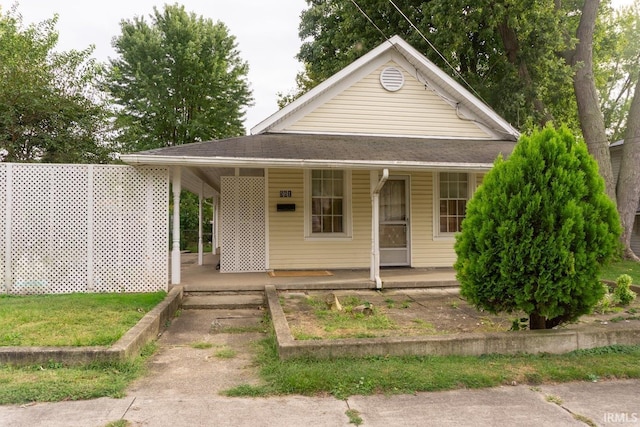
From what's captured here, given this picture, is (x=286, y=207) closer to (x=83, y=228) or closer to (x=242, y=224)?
(x=242, y=224)

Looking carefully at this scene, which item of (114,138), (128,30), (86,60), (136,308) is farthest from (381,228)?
(128,30)

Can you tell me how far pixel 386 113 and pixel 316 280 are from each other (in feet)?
15.4

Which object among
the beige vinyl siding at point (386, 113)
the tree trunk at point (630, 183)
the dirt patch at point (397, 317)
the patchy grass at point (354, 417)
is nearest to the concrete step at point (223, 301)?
the dirt patch at point (397, 317)

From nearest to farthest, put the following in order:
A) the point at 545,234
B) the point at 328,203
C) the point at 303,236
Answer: the point at 545,234 < the point at 303,236 < the point at 328,203

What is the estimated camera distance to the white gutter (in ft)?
23.2

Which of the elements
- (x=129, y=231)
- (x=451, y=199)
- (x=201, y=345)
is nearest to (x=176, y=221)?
(x=129, y=231)

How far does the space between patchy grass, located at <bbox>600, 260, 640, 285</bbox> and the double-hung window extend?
3.29m

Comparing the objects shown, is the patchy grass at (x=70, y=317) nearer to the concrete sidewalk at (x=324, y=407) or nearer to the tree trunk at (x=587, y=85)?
the concrete sidewalk at (x=324, y=407)

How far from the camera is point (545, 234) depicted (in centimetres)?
447

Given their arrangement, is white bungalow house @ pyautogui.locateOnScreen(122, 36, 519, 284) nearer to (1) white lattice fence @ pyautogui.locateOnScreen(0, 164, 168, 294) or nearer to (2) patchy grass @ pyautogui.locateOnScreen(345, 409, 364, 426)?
(1) white lattice fence @ pyautogui.locateOnScreen(0, 164, 168, 294)

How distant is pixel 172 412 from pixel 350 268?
6.86 meters

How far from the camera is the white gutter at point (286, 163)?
708cm

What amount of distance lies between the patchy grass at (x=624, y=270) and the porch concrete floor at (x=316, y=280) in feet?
12.0

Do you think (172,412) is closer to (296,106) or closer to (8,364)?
(8,364)
